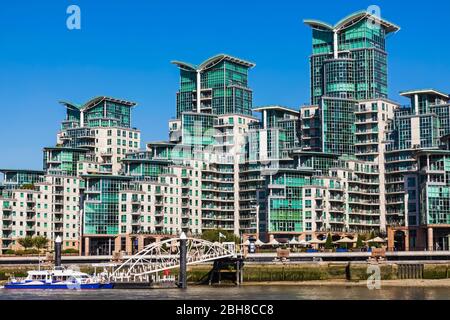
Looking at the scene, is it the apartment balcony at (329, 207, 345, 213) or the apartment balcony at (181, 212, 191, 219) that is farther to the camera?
the apartment balcony at (181, 212, 191, 219)

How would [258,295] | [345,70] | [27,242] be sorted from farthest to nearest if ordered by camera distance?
1. [345,70]
2. [27,242]
3. [258,295]

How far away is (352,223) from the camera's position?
17312cm

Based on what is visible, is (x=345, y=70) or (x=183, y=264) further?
(x=345, y=70)

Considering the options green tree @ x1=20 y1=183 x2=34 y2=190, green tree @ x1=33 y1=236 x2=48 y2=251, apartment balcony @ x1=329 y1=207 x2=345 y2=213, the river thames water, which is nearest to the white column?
apartment balcony @ x1=329 y1=207 x2=345 y2=213

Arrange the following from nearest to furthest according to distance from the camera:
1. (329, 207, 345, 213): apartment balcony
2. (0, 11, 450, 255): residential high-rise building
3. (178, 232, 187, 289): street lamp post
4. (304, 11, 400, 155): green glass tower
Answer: (178, 232, 187, 289): street lamp post < (0, 11, 450, 255): residential high-rise building < (329, 207, 345, 213): apartment balcony < (304, 11, 400, 155): green glass tower

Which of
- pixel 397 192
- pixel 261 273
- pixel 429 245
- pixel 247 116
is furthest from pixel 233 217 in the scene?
pixel 261 273

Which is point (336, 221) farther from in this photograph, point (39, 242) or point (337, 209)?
point (39, 242)

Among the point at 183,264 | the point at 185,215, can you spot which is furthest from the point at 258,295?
the point at 185,215

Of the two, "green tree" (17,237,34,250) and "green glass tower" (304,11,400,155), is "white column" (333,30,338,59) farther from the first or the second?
"green tree" (17,237,34,250)

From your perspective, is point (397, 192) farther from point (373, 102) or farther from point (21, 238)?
point (21, 238)

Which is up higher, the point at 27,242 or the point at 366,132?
the point at 366,132
